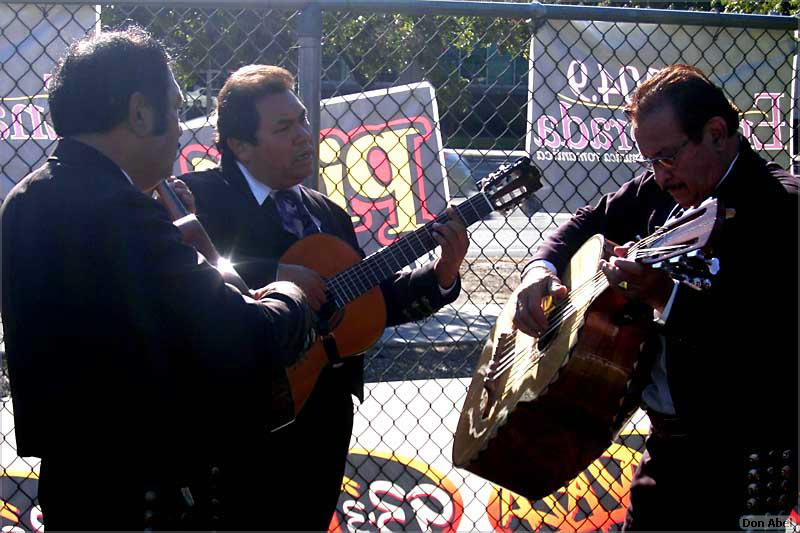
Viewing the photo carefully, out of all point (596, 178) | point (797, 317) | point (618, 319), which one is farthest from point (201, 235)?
point (596, 178)

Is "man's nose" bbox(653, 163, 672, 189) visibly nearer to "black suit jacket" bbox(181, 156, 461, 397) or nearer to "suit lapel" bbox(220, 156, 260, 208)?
"black suit jacket" bbox(181, 156, 461, 397)

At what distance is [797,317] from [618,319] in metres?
0.45

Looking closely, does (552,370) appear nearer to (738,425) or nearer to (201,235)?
(738,425)

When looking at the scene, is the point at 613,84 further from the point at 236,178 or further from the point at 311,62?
the point at 236,178

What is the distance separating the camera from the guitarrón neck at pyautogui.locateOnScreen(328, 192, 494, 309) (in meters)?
2.74

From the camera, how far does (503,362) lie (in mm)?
2803

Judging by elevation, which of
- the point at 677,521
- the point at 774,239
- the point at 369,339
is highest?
the point at 774,239

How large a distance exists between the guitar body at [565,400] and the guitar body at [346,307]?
18.0 inches

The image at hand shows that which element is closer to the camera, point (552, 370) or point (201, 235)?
point (201, 235)

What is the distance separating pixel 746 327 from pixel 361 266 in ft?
3.84

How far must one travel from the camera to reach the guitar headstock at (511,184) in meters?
2.83

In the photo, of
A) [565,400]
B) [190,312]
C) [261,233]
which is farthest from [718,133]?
[190,312]

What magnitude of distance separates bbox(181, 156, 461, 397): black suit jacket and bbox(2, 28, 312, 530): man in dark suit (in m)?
0.65

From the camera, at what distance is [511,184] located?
284cm
